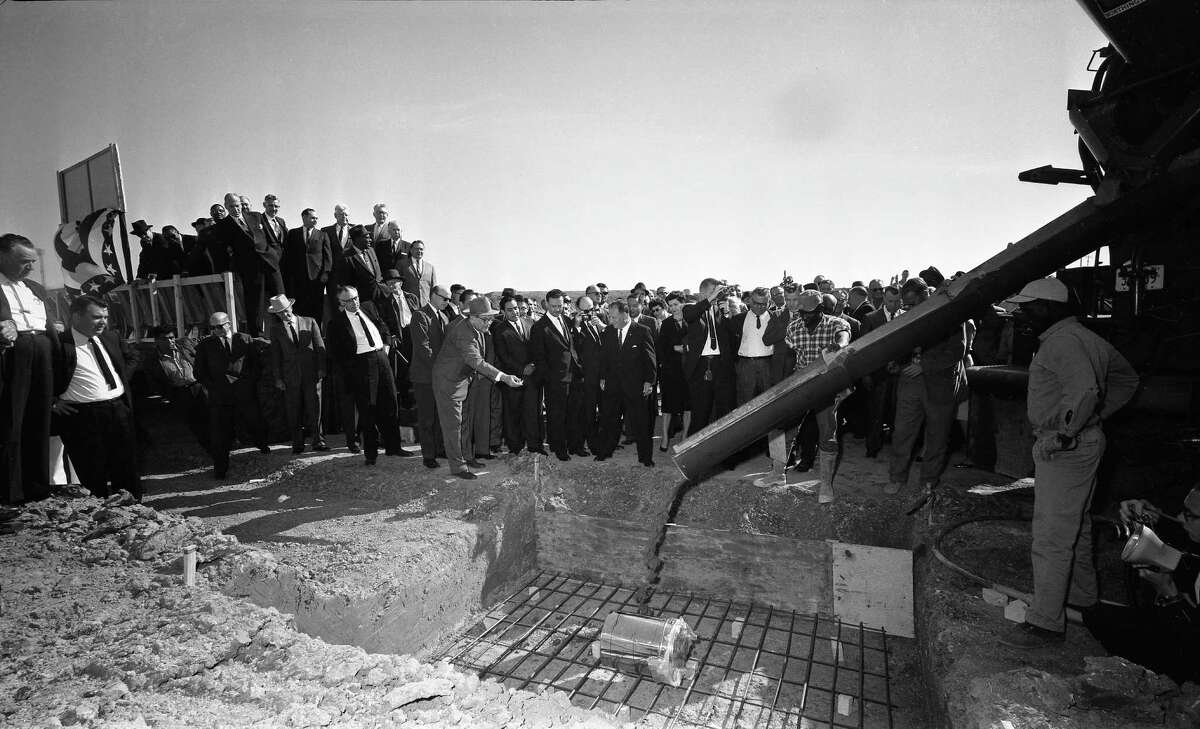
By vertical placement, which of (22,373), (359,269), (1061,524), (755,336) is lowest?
(1061,524)

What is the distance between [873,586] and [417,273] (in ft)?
24.3

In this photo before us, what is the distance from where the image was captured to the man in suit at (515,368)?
7.14 m

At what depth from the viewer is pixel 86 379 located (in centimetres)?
449

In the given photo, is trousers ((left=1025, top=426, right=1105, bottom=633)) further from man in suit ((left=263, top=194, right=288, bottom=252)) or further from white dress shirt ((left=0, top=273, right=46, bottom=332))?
man in suit ((left=263, top=194, right=288, bottom=252))

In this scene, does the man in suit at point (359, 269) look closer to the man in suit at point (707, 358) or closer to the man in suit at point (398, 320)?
the man in suit at point (398, 320)

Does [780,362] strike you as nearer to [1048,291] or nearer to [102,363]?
[1048,291]

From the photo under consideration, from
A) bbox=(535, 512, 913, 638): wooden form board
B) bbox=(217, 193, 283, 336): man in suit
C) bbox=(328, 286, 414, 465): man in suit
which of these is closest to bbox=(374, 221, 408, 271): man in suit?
bbox=(217, 193, 283, 336): man in suit

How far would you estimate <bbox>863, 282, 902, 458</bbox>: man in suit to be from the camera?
6824 millimetres

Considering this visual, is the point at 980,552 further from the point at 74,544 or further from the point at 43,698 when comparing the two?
the point at 74,544

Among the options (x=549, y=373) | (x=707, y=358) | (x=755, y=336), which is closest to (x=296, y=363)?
(x=549, y=373)

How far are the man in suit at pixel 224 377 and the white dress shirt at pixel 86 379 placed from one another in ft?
7.75

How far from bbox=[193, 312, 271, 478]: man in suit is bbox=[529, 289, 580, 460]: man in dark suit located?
139 inches

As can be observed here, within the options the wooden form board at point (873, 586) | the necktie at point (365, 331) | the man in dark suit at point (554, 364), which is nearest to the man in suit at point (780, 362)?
the wooden form board at point (873, 586)

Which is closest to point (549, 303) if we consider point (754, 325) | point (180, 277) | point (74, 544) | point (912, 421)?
point (754, 325)
